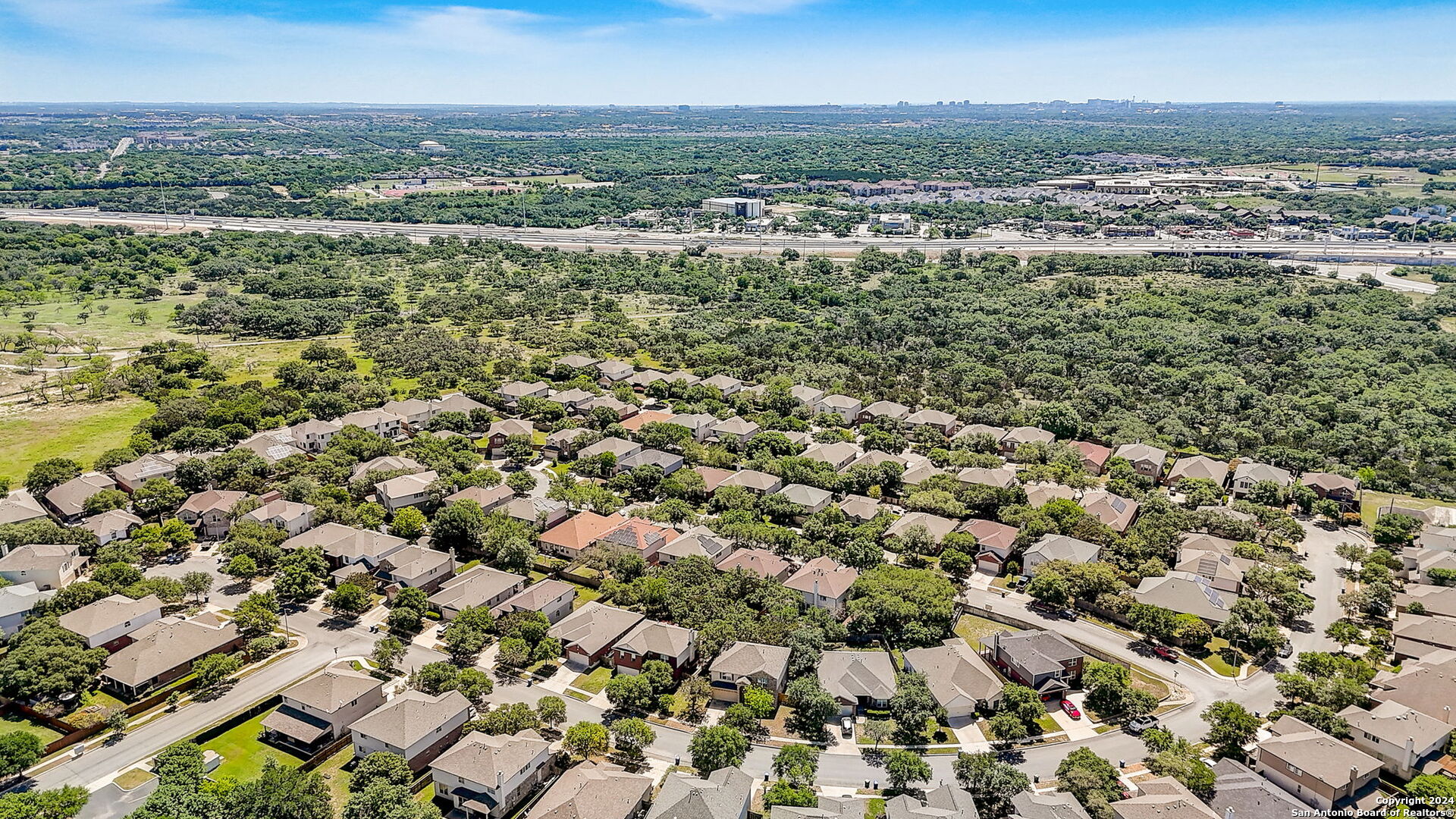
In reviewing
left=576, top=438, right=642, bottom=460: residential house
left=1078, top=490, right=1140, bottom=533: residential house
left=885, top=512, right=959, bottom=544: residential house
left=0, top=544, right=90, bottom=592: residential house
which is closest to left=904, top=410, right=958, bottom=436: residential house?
left=1078, top=490, right=1140, bottom=533: residential house

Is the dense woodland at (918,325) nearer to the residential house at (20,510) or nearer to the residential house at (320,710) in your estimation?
Answer: the residential house at (20,510)

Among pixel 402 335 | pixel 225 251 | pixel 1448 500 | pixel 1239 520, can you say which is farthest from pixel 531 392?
pixel 225 251

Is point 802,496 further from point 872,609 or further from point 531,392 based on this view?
point 531,392

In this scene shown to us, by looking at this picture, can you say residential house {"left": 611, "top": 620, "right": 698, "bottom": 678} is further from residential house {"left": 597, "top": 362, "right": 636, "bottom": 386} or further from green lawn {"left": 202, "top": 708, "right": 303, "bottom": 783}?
residential house {"left": 597, "top": 362, "right": 636, "bottom": 386}

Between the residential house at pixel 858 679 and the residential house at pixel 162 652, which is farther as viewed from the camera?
the residential house at pixel 162 652

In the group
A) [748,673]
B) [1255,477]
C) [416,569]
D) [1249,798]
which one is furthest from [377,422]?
[1255,477]

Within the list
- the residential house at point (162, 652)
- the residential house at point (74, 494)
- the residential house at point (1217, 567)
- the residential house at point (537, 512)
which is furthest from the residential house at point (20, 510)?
the residential house at point (1217, 567)
